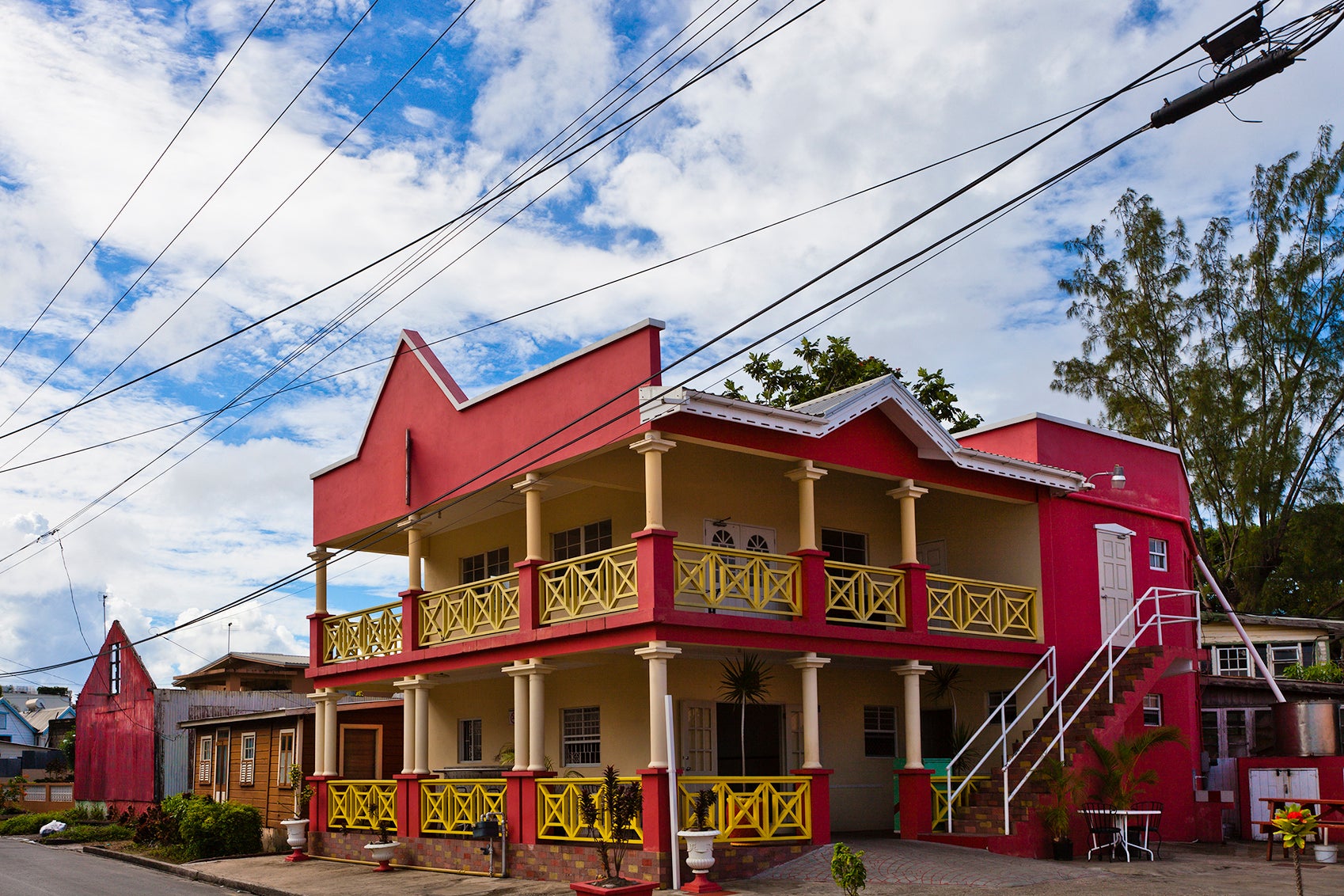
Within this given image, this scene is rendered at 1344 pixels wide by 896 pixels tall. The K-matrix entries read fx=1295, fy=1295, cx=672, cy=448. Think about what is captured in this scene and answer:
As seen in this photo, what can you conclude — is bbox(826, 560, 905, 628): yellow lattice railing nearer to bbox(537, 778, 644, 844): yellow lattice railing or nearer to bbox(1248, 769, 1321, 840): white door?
bbox(537, 778, 644, 844): yellow lattice railing

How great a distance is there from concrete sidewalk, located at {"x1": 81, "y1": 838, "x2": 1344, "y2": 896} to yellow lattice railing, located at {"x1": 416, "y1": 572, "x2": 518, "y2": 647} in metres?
3.72

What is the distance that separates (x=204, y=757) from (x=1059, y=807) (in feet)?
76.3

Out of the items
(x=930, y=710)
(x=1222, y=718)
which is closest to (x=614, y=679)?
(x=930, y=710)

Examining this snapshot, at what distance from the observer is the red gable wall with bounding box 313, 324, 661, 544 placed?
1773 cm

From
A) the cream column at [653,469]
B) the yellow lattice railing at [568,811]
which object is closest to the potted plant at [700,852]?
the yellow lattice railing at [568,811]

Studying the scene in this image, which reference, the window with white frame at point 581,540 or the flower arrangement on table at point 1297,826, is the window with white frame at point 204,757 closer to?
the window with white frame at point 581,540

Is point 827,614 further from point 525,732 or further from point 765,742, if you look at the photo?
point 525,732

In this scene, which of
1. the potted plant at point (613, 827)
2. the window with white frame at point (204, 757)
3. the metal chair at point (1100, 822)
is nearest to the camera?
the potted plant at point (613, 827)

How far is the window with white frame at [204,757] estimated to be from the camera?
32.9 meters

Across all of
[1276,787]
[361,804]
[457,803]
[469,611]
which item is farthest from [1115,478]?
[361,804]

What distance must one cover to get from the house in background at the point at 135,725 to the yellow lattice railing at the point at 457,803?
53.9 feet

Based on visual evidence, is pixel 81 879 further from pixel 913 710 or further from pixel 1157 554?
pixel 1157 554

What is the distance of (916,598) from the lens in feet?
65.0

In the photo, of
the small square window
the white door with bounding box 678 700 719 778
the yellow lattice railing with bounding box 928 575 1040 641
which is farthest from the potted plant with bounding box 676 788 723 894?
the small square window
